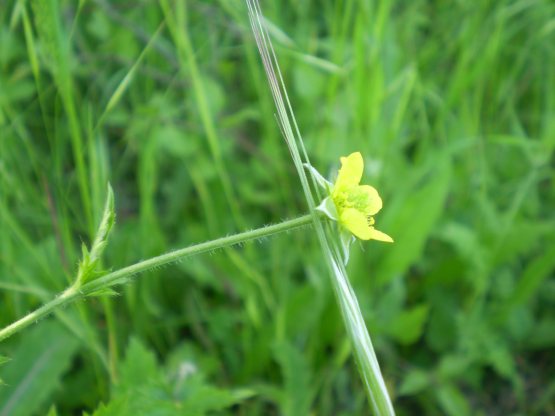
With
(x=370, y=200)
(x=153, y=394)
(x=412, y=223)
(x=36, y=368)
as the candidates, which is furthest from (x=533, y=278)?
(x=36, y=368)

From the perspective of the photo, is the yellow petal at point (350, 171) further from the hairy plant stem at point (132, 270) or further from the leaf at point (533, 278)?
the leaf at point (533, 278)

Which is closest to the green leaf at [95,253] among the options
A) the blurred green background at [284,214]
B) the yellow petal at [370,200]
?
the yellow petal at [370,200]

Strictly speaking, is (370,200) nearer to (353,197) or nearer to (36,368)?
(353,197)

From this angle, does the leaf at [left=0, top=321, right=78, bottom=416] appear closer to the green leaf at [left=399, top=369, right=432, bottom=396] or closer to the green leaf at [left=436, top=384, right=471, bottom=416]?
the green leaf at [left=399, top=369, right=432, bottom=396]

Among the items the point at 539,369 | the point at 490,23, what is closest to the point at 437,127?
the point at 490,23

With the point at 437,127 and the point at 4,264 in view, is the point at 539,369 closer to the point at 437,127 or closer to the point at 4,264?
the point at 437,127

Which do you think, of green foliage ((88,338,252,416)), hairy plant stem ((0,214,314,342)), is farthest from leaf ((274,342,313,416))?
hairy plant stem ((0,214,314,342))
